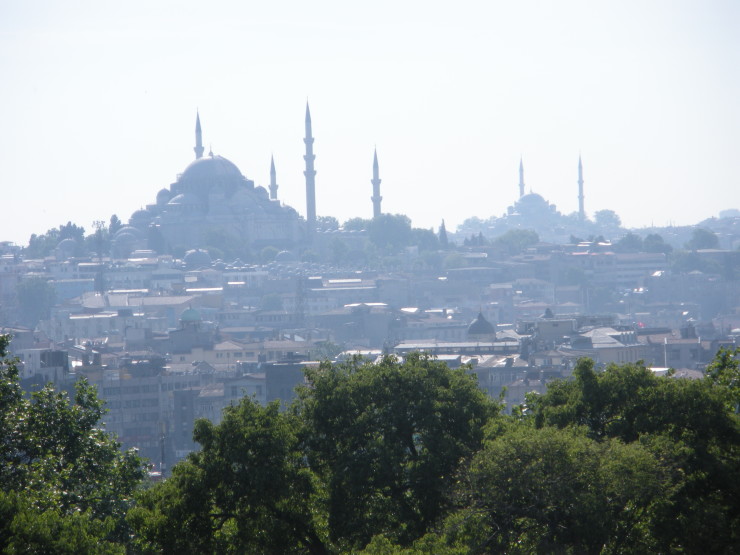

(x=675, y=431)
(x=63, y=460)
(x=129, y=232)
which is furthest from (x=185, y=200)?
(x=675, y=431)

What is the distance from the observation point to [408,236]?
16112cm

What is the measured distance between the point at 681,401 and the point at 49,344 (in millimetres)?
71675

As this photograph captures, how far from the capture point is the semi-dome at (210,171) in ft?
500

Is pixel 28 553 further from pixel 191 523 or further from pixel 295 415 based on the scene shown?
pixel 295 415

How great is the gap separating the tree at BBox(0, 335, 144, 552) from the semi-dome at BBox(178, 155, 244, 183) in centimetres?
12937

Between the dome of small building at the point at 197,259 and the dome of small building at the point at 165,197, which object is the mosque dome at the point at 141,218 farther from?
the dome of small building at the point at 197,259

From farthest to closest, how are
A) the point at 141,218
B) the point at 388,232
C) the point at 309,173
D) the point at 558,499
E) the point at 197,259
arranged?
1. the point at 388,232
2. the point at 141,218
3. the point at 309,173
4. the point at 197,259
5. the point at 558,499

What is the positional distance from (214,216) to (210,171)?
408 cm

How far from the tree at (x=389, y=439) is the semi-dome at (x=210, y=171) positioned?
132m

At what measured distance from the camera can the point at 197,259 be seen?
463ft

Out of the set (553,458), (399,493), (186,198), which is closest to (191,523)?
(399,493)

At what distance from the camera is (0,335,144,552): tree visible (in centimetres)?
1945

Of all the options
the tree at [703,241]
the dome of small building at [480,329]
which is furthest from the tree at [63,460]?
the tree at [703,241]

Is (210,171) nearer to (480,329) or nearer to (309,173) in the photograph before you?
(309,173)
